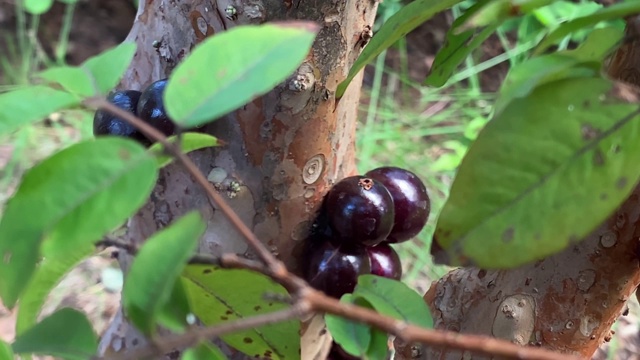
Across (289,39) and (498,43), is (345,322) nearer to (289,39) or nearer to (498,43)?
(289,39)

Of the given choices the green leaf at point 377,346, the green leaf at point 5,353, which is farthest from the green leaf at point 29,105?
the green leaf at point 377,346

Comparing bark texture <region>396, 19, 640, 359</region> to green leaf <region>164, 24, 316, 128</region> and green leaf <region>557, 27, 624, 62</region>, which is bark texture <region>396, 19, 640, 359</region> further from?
green leaf <region>164, 24, 316, 128</region>

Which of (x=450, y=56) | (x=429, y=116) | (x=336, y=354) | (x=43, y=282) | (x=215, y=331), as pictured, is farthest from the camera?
(x=429, y=116)

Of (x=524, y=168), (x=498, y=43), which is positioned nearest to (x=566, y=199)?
(x=524, y=168)

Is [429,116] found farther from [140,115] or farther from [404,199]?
[140,115]

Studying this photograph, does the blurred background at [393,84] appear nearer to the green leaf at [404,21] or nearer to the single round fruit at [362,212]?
the single round fruit at [362,212]

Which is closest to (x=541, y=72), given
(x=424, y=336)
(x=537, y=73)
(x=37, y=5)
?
(x=537, y=73)
